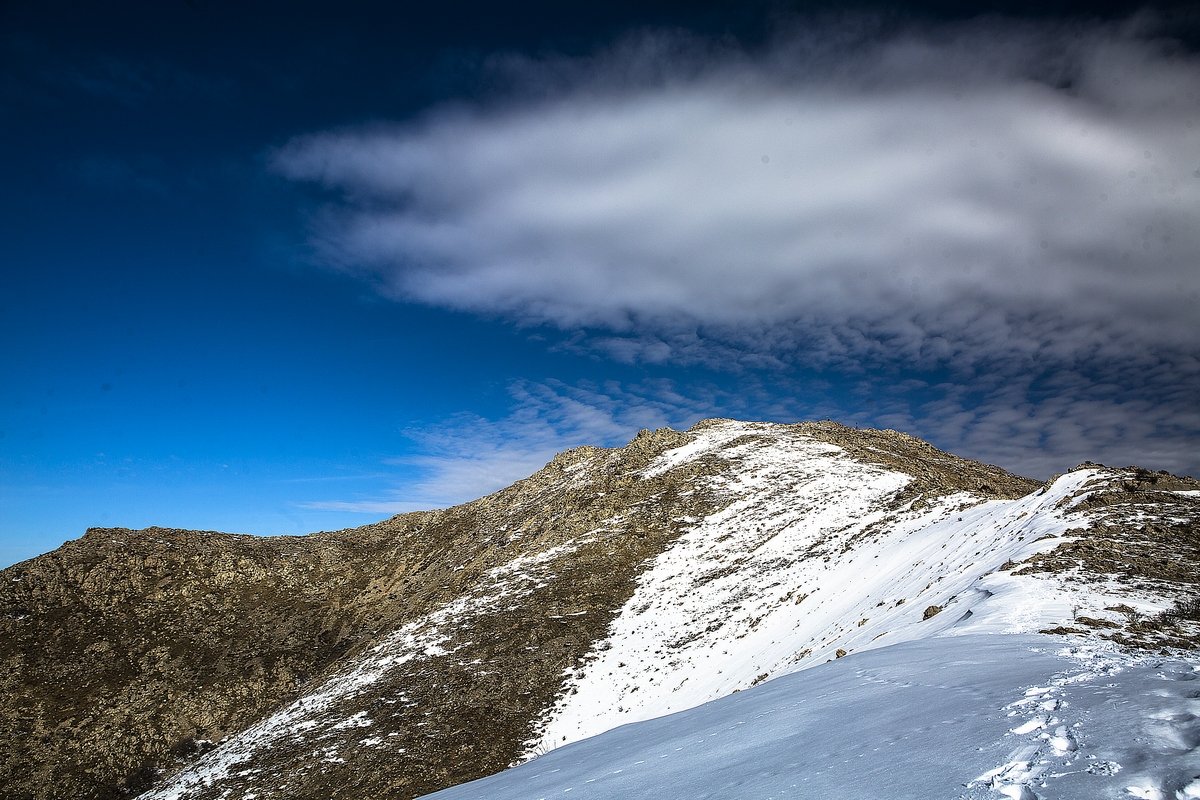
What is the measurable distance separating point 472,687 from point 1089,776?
24006 mm

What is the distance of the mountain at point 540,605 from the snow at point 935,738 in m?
2.58

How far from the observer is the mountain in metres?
15.6

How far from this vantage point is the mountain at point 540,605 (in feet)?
51.2

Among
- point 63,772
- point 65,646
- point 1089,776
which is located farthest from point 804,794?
point 65,646

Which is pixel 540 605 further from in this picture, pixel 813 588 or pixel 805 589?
pixel 813 588

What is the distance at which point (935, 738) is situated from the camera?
5410 millimetres

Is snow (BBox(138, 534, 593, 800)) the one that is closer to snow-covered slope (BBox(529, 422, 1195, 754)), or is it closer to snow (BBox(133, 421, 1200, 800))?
snow (BBox(133, 421, 1200, 800))

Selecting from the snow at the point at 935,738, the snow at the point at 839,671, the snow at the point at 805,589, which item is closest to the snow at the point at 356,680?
the snow at the point at 839,671

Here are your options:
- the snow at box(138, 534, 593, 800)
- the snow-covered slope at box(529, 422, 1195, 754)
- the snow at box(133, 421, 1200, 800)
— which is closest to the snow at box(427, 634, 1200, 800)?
the snow at box(133, 421, 1200, 800)

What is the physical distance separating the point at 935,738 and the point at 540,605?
1047 inches

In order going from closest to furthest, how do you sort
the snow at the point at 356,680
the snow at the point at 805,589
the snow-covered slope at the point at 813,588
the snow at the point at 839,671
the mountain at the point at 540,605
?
the snow at the point at 839,671 < the snow-covered slope at the point at 813,588 < the snow at the point at 805,589 < the mountain at the point at 540,605 < the snow at the point at 356,680

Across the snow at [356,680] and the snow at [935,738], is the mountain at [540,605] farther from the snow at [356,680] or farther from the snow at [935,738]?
the snow at [935,738]

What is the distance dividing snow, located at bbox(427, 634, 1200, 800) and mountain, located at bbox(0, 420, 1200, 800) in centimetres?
258

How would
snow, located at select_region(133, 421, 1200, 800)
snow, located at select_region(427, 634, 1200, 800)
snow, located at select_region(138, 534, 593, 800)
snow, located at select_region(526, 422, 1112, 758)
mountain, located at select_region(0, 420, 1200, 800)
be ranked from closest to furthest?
1. snow, located at select_region(427, 634, 1200, 800)
2. snow, located at select_region(133, 421, 1200, 800)
3. snow, located at select_region(526, 422, 1112, 758)
4. mountain, located at select_region(0, 420, 1200, 800)
5. snow, located at select_region(138, 534, 593, 800)
